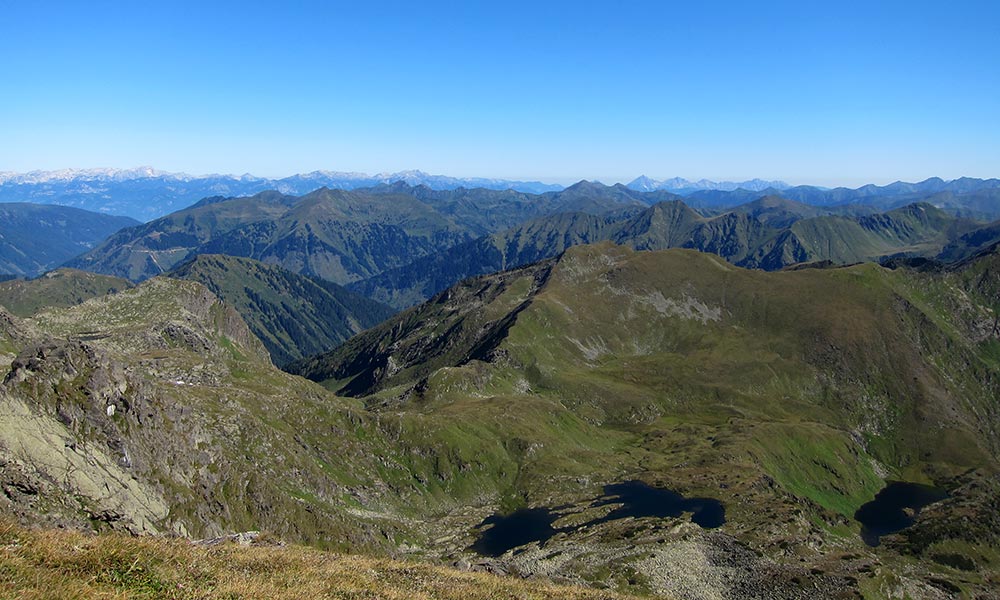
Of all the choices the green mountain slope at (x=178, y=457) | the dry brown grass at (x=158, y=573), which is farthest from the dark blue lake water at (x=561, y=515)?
the dry brown grass at (x=158, y=573)

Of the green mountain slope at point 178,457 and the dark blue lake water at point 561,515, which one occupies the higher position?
the green mountain slope at point 178,457

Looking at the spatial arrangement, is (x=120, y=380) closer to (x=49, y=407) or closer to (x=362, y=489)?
(x=49, y=407)

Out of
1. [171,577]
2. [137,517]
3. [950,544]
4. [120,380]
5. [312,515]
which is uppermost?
[171,577]

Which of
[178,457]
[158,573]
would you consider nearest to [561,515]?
[178,457]

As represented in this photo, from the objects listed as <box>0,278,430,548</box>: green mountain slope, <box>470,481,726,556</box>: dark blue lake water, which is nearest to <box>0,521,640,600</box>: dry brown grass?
<box>0,278,430,548</box>: green mountain slope

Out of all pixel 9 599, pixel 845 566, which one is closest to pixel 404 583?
pixel 9 599

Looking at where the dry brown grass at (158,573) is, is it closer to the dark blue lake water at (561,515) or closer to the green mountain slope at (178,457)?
the green mountain slope at (178,457)
